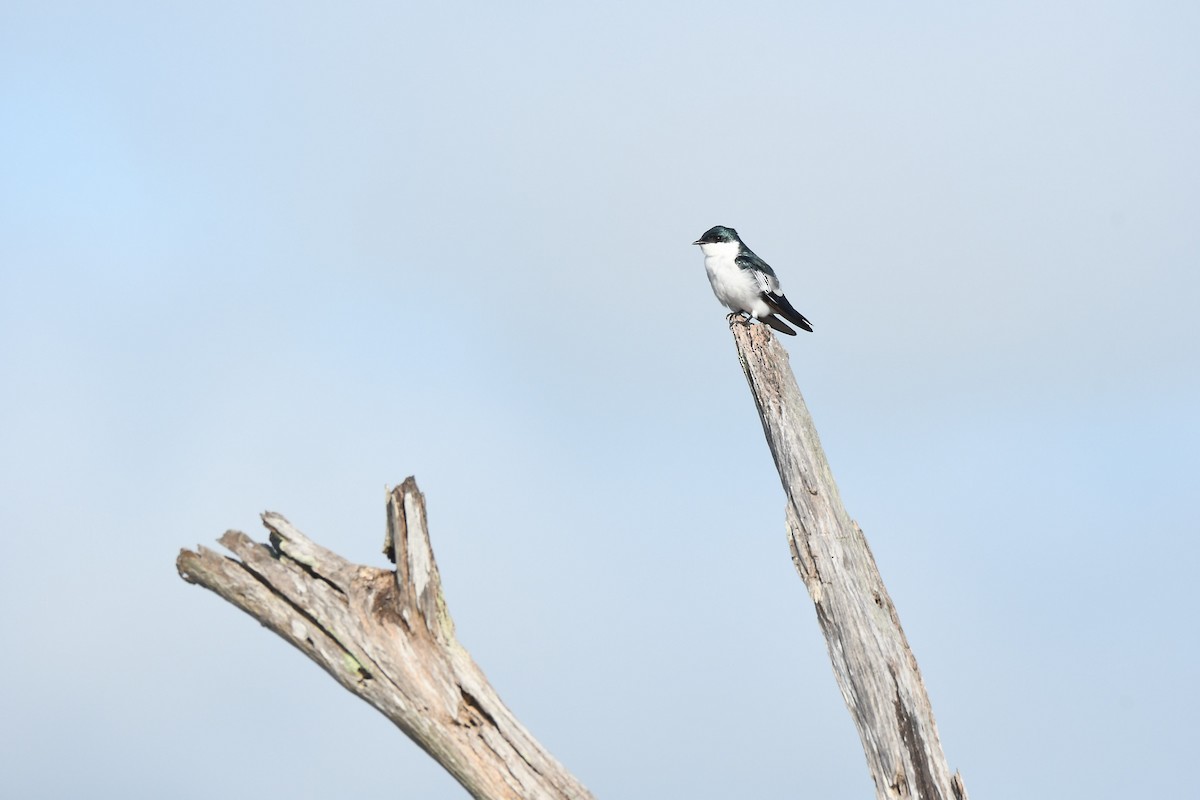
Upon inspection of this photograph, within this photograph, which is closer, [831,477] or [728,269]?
[831,477]

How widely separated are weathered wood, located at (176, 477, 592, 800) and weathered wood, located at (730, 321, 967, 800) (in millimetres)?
2180

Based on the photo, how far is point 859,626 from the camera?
27.7 feet

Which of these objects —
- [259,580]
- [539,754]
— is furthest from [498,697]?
[259,580]

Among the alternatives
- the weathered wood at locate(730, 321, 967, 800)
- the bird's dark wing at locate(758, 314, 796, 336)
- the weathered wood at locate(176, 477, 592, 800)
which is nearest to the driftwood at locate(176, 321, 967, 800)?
the weathered wood at locate(176, 477, 592, 800)

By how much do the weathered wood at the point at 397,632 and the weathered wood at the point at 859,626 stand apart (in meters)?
2.18

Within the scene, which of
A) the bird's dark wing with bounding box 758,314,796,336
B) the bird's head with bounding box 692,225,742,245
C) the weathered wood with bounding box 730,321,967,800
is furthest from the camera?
the bird's head with bounding box 692,225,742,245

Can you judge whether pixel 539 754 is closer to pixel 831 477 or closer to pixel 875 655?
pixel 875 655

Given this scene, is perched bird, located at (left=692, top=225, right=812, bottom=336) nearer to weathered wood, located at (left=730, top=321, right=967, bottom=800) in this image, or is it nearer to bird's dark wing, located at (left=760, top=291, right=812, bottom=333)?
bird's dark wing, located at (left=760, top=291, right=812, bottom=333)

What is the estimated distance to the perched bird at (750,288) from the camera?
44.0 ft

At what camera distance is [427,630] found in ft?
24.9

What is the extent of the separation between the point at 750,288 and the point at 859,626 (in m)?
5.62

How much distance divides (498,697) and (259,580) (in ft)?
5.25

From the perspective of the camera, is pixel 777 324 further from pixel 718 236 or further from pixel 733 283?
pixel 718 236

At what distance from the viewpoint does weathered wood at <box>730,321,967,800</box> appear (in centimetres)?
821
